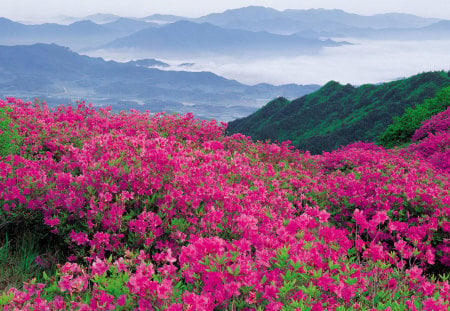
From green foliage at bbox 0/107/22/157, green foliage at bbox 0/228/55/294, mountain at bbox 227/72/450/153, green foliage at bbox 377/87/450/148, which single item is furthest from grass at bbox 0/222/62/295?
mountain at bbox 227/72/450/153

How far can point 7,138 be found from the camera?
7676 mm

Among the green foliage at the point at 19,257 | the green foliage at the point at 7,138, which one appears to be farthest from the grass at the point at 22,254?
the green foliage at the point at 7,138

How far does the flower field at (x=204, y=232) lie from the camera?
2.88 metres

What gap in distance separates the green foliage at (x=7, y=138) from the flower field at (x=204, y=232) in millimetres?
32

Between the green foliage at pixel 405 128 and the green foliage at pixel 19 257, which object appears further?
the green foliage at pixel 405 128

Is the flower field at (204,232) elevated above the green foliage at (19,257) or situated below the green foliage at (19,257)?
above

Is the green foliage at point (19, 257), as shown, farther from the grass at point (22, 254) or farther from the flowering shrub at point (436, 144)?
the flowering shrub at point (436, 144)

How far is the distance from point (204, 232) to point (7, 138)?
16.5ft

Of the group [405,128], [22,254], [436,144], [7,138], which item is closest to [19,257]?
[22,254]

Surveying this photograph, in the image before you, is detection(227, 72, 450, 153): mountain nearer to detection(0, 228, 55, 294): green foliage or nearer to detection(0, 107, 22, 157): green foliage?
detection(0, 107, 22, 157): green foliage

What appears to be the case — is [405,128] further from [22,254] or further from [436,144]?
[22,254]

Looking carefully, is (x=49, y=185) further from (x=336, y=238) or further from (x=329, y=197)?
(x=329, y=197)

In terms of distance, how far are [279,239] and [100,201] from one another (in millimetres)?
2098

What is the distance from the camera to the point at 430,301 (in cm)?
281
